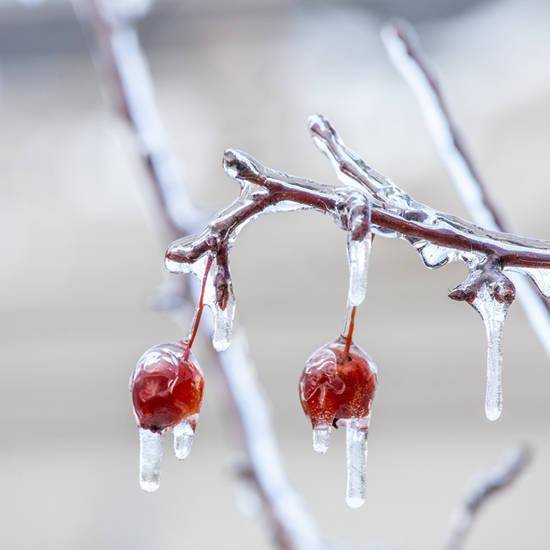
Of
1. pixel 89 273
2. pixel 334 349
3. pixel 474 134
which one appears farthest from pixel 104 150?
pixel 334 349

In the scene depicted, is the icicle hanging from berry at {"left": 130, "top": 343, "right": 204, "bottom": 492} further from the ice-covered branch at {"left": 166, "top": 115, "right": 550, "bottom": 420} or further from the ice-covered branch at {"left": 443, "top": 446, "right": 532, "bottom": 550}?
the ice-covered branch at {"left": 443, "top": 446, "right": 532, "bottom": 550}

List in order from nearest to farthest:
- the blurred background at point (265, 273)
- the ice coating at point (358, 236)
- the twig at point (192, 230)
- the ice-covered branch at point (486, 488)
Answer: the ice coating at point (358, 236)
the ice-covered branch at point (486, 488)
the twig at point (192, 230)
the blurred background at point (265, 273)

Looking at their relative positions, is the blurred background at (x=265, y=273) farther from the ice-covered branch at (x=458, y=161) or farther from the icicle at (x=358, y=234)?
the icicle at (x=358, y=234)

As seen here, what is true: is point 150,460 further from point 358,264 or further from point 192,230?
point 192,230

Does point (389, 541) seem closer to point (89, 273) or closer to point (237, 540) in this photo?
point (237, 540)

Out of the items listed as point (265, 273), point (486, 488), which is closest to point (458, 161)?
point (486, 488)

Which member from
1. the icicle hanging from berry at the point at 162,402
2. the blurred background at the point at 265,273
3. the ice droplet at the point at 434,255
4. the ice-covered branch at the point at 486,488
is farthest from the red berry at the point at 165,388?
the blurred background at the point at 265,273
